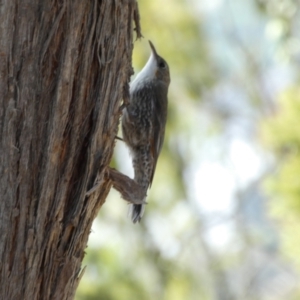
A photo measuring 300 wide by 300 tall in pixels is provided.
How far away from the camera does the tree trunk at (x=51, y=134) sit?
7.68 feet

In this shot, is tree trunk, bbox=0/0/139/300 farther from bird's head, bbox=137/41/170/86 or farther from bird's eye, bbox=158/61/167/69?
bird's eye, bbox=158/61/167/69

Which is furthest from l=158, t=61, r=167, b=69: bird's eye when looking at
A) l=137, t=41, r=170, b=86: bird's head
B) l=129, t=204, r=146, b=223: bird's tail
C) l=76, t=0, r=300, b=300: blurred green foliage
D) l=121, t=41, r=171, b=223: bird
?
l=76, t=0, r=300, b=300: blurred green foliage

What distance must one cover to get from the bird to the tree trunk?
1.81 m

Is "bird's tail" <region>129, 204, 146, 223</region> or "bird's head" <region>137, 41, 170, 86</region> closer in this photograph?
"bird's tail" <region>129, 204, 146, 223</region>

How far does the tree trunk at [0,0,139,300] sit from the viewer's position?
2.34 metres

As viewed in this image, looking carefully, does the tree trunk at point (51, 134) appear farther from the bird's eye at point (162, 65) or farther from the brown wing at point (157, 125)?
the bird's eye at point (162, 65)

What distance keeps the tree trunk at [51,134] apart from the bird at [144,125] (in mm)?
1814

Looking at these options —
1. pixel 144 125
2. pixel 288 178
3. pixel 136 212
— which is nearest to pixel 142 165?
pixel 144 125

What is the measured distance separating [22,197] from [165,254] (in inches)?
240

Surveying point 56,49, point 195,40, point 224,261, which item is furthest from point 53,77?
point 224,261

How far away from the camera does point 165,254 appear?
835 centimetres

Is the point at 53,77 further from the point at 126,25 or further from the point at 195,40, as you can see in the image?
the point at 195,40

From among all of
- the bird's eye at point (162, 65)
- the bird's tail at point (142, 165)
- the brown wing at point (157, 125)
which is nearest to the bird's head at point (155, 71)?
the bird's eye at point (162, 65)

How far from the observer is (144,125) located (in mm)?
4512
